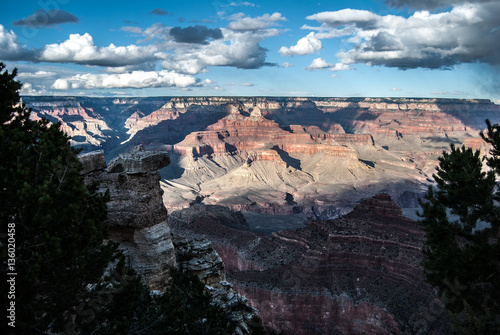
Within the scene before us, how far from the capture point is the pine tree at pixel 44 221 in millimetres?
8352

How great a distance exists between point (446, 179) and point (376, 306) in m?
15.8

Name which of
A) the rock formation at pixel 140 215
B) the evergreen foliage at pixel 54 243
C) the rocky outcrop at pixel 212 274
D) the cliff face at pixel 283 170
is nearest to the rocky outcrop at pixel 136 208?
the rock formation at pixel 140 215


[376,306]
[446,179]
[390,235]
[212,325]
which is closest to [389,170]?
[390,235]

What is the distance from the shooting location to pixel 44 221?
8242mm

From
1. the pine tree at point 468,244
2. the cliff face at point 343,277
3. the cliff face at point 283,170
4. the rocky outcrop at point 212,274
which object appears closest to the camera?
the pine tree at point 468,244

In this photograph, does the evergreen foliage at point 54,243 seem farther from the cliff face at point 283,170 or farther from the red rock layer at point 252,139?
the red rock layer at point 252,139

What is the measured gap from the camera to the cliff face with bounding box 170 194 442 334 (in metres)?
27.8

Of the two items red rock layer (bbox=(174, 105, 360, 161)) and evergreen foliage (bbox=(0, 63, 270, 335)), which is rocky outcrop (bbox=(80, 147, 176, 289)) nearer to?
evergreen foliage (bbox=(0, 63, 270, 335))

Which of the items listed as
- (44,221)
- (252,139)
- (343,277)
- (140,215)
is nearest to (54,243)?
(44,221)

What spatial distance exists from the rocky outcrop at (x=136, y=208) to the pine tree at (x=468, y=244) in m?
13.6

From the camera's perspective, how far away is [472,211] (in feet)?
50.4

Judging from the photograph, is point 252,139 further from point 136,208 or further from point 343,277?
point 136,208

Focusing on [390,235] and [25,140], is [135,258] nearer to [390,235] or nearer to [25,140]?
[25,140]

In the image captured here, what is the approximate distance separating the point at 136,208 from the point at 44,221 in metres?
8.69
